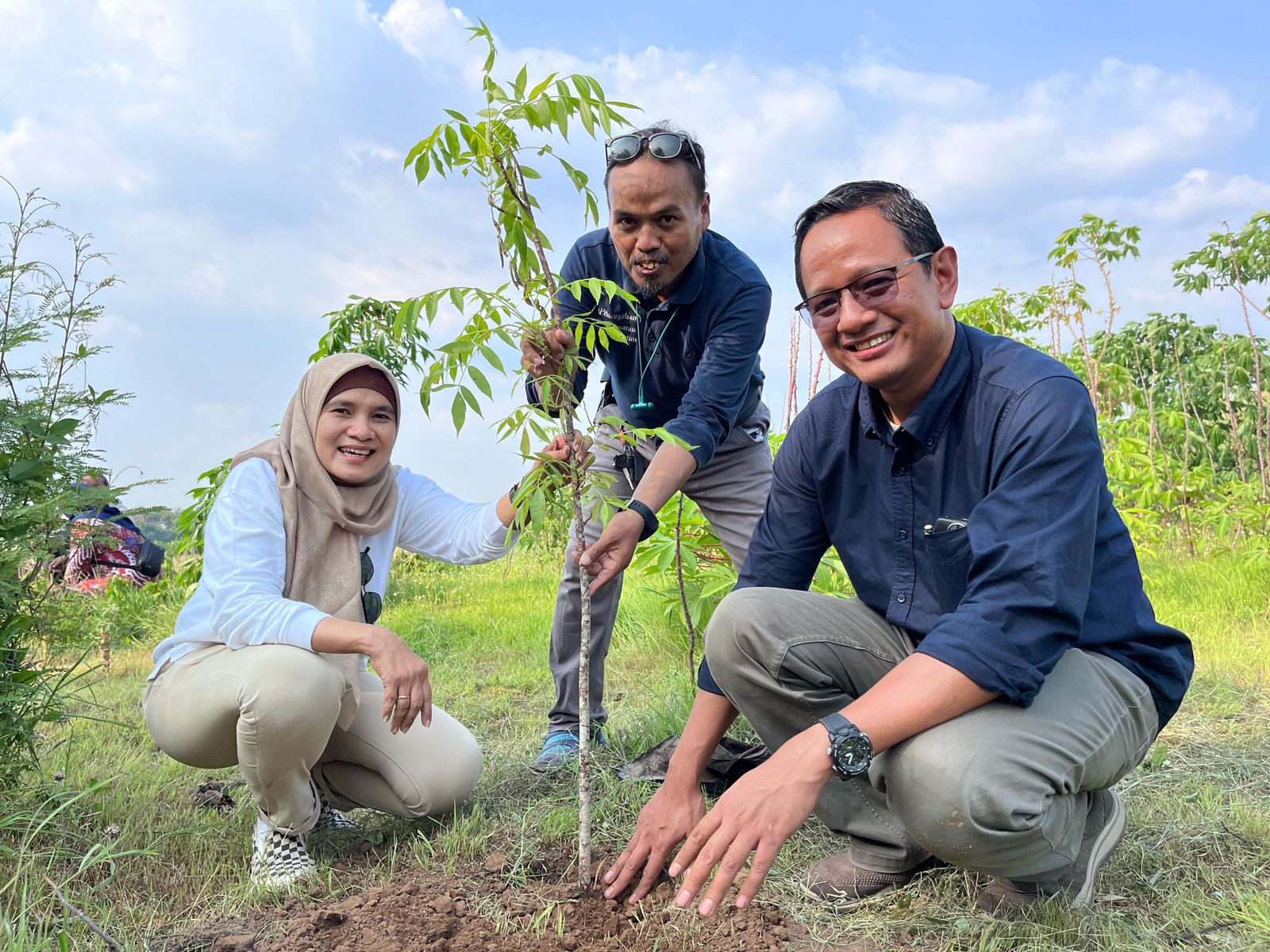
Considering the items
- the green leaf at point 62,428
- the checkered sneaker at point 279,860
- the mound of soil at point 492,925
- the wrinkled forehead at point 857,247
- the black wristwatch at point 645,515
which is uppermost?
the wrinkled forehead at point 857,247

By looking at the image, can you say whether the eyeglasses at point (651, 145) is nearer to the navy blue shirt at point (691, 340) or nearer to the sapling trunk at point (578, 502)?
the navy blue shirt at point (691, 340)

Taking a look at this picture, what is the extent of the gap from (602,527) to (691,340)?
80 cm

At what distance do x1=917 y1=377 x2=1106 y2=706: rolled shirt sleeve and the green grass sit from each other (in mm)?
767

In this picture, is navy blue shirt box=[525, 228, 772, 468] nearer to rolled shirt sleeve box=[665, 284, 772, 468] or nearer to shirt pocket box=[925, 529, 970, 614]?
rolled shirt sleeve box=[665, 284, 772, 468]

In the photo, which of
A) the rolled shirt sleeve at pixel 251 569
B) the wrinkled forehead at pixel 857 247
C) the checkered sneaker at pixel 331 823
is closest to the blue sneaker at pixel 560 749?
the checkered sneaker at pixel 331 823

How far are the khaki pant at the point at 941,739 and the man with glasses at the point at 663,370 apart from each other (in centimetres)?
50

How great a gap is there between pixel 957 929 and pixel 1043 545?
1.01 meters

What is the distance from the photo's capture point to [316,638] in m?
2.53

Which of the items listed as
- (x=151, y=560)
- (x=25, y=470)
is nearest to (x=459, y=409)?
(x=25, y=470)

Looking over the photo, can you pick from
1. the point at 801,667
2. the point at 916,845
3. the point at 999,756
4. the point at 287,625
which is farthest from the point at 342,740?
the point at 999,756

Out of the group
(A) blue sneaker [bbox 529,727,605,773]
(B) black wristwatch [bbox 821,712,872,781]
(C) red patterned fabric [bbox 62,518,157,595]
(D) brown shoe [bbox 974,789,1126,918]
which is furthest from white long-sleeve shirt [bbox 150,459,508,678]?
(D) brown shoe [bbox 974,789,1126,918]

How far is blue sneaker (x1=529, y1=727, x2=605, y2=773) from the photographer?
340 centimetres

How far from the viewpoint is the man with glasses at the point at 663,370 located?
299cm

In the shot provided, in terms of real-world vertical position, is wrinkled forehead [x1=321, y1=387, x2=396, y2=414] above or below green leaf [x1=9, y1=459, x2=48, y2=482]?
above
